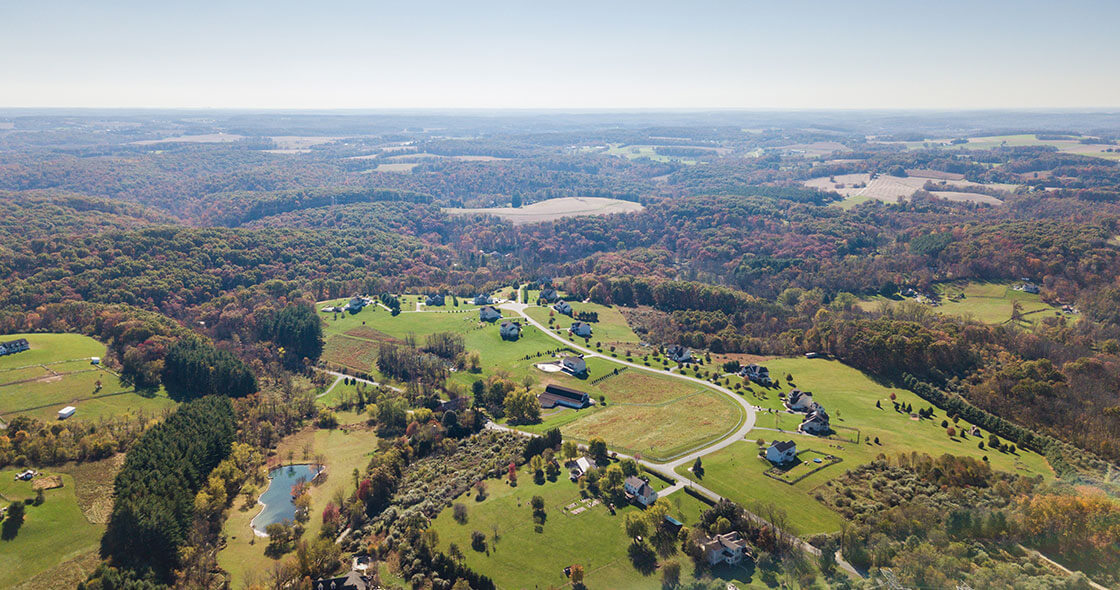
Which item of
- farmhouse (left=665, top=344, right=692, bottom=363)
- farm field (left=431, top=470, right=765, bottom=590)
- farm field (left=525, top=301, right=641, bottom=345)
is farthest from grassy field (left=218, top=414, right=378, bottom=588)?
farmhouse (left=665, top=344, right=692, bottom=363)

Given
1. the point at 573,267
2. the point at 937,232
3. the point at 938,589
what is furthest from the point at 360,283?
the point at 937,232

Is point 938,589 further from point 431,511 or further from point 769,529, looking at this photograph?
point 431,511

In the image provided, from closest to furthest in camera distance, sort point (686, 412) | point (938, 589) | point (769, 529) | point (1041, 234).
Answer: point (938, 589), point (769, 529), point (686, 412), point (1041, 234)

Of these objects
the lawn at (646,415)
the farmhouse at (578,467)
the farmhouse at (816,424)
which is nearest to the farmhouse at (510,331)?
the lawn at (646,415)

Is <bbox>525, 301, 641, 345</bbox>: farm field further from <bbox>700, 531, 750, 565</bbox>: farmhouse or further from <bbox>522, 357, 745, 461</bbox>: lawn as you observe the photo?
<bbox>700, 531, 750, 565</bbox>: farmhouse

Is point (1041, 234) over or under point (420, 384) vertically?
over

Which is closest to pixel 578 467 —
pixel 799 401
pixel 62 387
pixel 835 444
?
pixel 835 444

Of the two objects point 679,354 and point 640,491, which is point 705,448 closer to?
point 640,491
